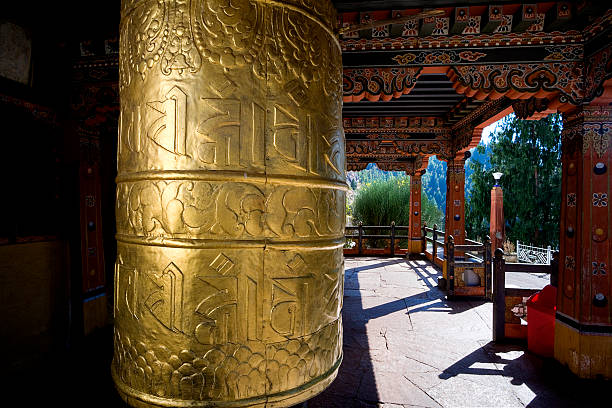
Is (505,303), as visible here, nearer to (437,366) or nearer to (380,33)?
(437,366)

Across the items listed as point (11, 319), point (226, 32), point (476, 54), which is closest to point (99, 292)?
point (11, 319)

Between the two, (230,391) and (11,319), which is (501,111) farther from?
(11,319)

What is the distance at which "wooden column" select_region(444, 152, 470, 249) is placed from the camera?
7.10 metres

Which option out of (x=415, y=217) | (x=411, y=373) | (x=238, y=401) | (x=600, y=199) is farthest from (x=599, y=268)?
(x=415, y=217)

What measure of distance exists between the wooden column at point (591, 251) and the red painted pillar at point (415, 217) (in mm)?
7047

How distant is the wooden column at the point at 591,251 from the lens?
314cm

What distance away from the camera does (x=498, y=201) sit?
9305 mm

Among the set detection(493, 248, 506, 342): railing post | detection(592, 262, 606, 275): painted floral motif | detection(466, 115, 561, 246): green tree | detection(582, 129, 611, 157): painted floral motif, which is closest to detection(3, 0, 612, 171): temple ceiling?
detection(582, 129, 611, 157): painted floral motif

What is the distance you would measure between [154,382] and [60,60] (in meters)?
4.29

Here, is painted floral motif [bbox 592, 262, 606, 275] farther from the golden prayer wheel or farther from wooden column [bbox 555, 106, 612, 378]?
the golden prayer wheel

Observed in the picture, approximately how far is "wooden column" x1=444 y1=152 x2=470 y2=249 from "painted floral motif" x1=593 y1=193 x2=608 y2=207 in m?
3.94

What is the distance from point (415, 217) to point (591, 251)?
286 inches

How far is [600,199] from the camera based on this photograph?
318 cm

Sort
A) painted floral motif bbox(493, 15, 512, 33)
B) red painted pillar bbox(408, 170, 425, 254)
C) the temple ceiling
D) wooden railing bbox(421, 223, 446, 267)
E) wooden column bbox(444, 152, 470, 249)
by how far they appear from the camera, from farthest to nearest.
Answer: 1. red painted pillar bbox(408, 170, 425, 254)
2. wooden railing bbox(421, 223, 446, 267)
3. wooden column bbox(444, 152, 470, 249)
4. painted floral motif bbox(493, 15, 512, 33)
5. the temple ceiling
